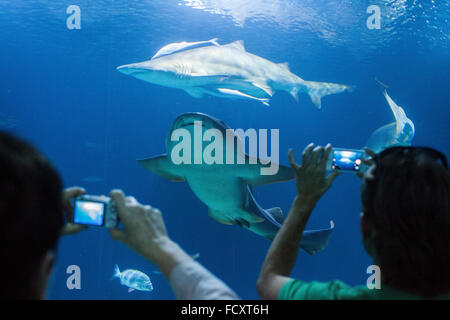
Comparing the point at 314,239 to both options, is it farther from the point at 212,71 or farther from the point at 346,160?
the point at 212,71

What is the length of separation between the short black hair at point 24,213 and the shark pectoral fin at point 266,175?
258 centimetres

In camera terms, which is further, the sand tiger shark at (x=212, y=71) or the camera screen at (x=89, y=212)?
the sand tiger shark at (x=212, y=71)

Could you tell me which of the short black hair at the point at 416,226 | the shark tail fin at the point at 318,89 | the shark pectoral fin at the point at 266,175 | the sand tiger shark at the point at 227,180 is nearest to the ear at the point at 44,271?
the short black hair at the point at 416,226

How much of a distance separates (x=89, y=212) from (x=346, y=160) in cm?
126

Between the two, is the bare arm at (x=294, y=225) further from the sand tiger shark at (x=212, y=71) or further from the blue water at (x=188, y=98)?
the blue water at (x=188, y=98)

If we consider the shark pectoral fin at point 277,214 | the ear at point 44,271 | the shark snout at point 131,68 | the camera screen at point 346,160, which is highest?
the shark snout at point 131,68

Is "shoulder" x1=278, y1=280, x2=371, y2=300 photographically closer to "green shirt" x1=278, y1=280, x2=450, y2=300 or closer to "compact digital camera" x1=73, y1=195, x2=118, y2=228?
"green shirt" x1=278, y1=280, x2=450, y2=300

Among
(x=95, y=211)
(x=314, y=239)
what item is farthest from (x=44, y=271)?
(x=314, y=239)

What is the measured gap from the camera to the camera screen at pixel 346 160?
163 cm

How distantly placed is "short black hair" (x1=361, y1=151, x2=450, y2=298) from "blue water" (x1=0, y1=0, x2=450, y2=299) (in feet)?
29.4

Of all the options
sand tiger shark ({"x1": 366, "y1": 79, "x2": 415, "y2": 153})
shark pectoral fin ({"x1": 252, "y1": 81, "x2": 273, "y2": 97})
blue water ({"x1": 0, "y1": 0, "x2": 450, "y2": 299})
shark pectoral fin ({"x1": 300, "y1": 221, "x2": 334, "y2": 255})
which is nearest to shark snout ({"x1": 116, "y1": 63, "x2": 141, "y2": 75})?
shark pectoral fin ({"x1": 252, "y1": 81, "x2": 273, "y2": 97})

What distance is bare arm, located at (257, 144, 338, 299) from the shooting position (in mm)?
1174

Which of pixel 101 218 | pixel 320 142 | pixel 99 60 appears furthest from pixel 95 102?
pixel 101 218

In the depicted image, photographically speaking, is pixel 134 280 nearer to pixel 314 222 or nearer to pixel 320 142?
pixel 314 222
